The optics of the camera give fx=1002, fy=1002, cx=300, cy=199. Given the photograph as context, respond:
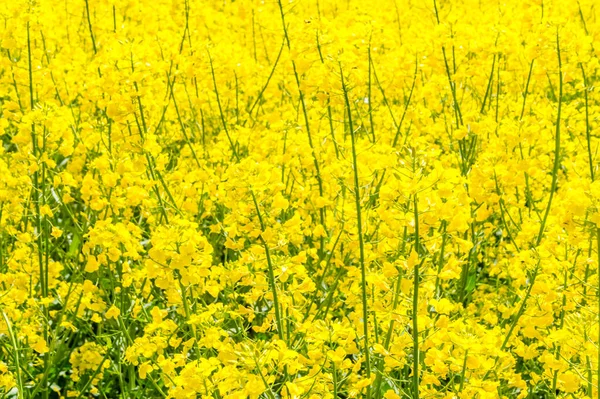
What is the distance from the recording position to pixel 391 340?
297cm

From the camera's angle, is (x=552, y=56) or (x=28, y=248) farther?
(x=28, y=248)

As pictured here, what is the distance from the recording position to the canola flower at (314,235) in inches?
104

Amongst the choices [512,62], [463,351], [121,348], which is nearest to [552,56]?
[463,351]

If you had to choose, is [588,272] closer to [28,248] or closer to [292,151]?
[292,151]

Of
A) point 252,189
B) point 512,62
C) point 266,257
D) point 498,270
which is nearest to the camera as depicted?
point 252,189

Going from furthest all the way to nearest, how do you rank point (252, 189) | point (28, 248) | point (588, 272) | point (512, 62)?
point (512, 62) → point (28, 248) → point (588, 272) → point (252, 189)

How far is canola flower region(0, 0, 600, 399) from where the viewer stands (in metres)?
2.64

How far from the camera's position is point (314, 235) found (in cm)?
400

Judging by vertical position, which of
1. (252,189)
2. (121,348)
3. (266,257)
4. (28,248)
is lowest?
(121,348)

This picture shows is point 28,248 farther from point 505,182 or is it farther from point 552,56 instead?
point 552,56

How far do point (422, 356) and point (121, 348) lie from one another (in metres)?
1.76

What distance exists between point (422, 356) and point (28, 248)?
72.6 inches

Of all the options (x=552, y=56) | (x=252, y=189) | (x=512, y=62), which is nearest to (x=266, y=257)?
(x=252, y=189)

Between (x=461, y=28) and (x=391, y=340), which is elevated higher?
(x=461, y=28)
